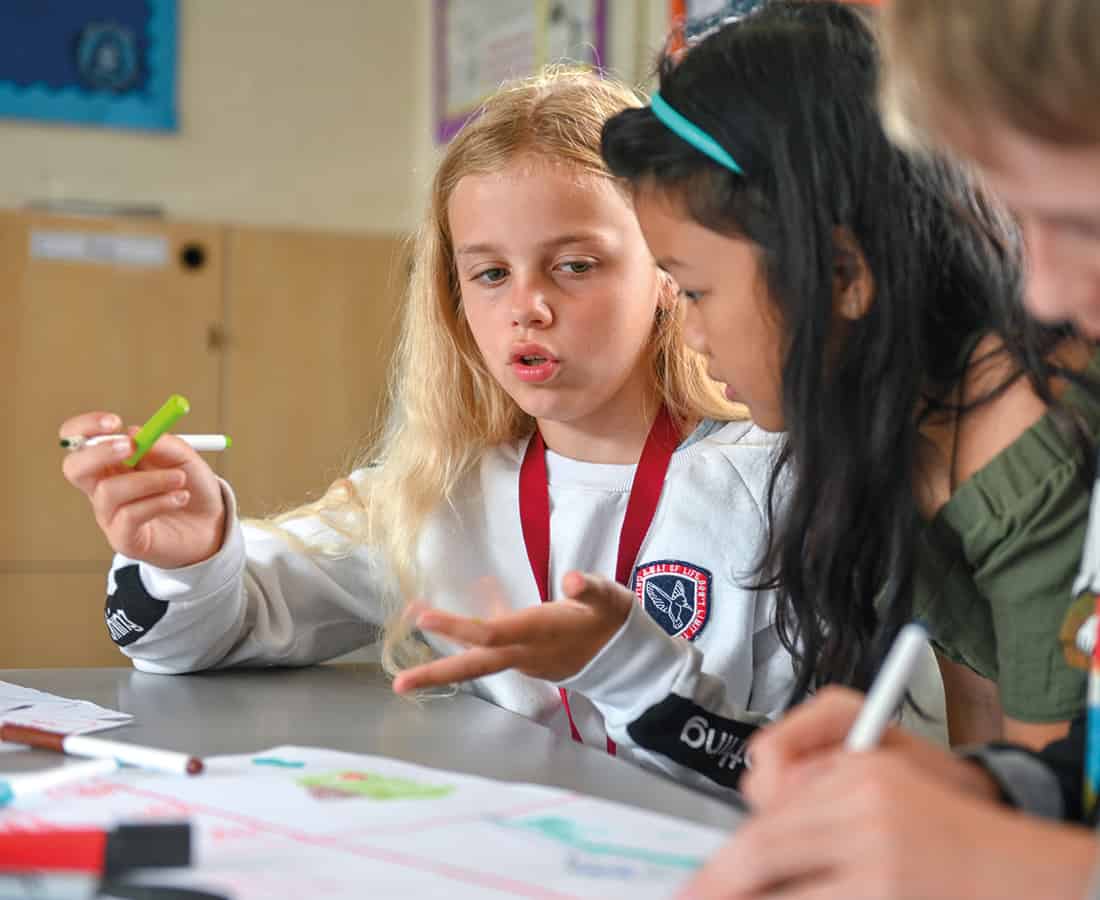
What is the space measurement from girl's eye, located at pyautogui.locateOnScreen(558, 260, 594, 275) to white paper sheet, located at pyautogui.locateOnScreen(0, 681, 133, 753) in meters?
0.54

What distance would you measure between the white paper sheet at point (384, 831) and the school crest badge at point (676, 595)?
1.48 feet

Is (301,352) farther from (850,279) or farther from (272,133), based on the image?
(850,279)

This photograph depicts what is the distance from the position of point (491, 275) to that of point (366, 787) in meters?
0.63

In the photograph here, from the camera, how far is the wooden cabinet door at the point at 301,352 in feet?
10.0

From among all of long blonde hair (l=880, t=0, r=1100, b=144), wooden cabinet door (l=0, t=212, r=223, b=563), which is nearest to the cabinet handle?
wooden cabinet door (l=0, t=212, r=223, b=563)

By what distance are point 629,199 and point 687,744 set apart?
52cm

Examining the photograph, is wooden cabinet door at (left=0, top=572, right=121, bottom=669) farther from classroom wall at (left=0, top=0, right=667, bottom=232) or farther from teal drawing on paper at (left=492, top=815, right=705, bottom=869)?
teal drawing on paper at (left=492, top=815, right=705, bottom=869)

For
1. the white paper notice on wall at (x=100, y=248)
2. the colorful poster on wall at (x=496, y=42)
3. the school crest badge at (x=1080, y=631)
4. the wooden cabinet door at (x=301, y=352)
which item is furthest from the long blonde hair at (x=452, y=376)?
the white paper notice on wall at (x=100, y=248)

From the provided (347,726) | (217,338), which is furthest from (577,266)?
(217,338)

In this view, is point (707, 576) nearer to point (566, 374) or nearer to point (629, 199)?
point (566, 374)

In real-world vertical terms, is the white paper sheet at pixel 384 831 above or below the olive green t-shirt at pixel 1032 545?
below

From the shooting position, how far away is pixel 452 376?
138 centimetres

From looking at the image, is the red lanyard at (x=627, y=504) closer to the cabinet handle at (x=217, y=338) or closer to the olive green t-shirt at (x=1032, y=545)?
the olive green t-shirt at (x=1032, y=545)

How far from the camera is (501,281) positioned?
124cm
